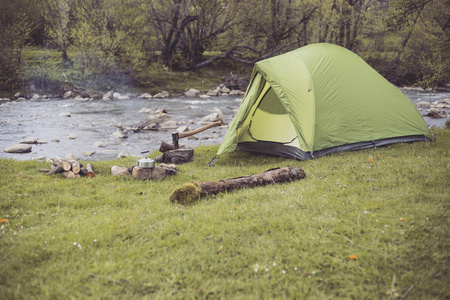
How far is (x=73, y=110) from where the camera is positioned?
17250mm

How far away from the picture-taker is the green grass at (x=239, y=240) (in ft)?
9.27

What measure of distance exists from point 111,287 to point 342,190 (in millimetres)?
3351

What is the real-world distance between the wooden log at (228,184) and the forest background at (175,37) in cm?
1773

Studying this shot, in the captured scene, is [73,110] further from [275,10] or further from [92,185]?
[275,10]

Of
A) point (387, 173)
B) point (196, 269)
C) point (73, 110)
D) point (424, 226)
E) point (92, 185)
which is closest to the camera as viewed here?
point (196, 269)

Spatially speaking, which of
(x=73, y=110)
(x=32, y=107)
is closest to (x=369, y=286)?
(x=73, y=110)

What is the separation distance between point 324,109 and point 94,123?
412 inches

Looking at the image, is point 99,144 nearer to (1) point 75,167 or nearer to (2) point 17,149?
(2) point 17,149

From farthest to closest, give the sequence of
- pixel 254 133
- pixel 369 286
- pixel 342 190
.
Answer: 1. pixel 254 133
2. pixel 342 190
3. pixel 369 286

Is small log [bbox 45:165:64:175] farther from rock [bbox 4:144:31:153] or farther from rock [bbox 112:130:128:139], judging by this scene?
rock [bbox 112:130:128:139]

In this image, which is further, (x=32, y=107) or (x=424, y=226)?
(x=32, y=107)

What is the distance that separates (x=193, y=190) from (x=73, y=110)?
48.7 feet

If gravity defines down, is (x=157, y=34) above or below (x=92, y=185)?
above

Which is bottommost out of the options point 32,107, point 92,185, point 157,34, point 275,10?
point 32,107
